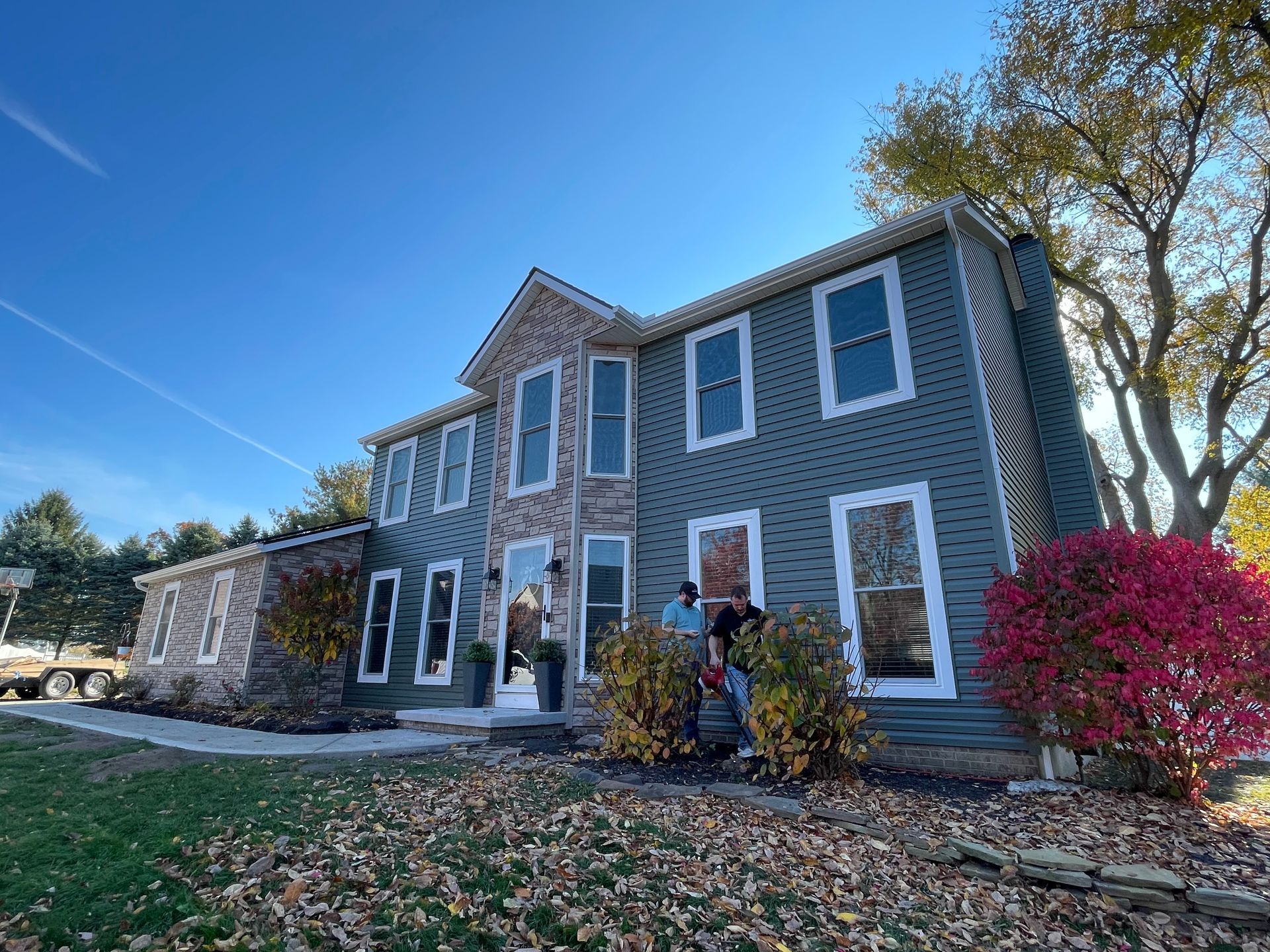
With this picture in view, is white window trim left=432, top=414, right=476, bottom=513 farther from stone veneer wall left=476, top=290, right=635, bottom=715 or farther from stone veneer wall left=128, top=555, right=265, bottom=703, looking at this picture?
stone veneer wall left=128, top=555, right=265, bottom=703

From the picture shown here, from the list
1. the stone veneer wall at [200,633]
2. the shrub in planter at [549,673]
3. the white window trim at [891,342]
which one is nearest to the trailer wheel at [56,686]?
the stone veneer wall at [200,633]

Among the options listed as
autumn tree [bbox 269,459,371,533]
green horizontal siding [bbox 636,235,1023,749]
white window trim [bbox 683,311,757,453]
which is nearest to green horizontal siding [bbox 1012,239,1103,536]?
green horizontal siding [bbox 636,235,1023,749]

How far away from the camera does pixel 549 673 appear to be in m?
8.25

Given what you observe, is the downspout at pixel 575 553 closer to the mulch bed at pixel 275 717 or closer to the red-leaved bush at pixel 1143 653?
the mulch bed at pixel 275 717

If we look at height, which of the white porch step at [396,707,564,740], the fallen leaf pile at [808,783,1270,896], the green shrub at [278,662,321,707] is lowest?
the fallen leaf pile at [808,783,1270,896]

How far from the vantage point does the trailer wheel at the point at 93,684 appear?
14.4 meters

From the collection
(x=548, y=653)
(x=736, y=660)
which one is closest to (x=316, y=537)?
(x=548, y=653)

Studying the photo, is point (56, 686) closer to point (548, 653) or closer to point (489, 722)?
point (489, 722)

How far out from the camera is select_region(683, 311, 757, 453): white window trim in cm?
821

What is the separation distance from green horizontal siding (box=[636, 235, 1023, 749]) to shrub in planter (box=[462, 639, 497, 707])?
2.57 m

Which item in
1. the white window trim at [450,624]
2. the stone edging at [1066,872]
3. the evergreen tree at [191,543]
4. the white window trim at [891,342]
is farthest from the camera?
the evergreen tree at [191,543]

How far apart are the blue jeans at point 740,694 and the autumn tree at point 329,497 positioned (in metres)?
27.7

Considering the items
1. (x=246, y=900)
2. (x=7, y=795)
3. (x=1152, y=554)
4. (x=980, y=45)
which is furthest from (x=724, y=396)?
(x=980, y=45)

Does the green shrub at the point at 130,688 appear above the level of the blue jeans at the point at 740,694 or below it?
below
